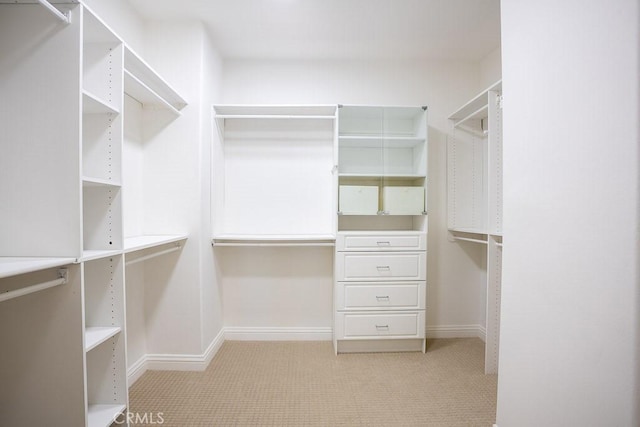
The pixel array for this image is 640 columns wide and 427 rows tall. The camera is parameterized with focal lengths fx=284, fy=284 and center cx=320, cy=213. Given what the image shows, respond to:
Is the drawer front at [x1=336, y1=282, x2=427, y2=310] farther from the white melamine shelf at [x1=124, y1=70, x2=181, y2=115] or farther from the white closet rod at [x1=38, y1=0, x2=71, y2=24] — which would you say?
the white closet rod at [x1=38, y1=0, x2=71, y2=24]

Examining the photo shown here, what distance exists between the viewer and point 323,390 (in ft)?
6.45

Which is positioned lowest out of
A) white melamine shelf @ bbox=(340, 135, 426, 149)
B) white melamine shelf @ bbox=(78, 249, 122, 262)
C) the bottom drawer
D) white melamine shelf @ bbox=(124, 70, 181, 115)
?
the bottom drawer

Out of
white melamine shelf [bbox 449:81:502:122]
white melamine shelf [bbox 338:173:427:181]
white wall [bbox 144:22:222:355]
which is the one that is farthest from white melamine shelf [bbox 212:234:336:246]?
white melamine shelf [bbox 449:81:502:122]

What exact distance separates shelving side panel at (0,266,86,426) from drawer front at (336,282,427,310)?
5.71ft

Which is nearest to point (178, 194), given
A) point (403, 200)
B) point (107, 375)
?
point (107, 375)

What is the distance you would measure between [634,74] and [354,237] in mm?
1843

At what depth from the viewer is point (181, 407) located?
70.2 inches

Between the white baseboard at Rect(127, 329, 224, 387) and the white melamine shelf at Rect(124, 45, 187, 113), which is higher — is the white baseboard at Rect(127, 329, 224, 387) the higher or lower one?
the lower one

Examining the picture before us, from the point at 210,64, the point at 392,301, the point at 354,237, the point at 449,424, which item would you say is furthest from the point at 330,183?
the point at 449,424

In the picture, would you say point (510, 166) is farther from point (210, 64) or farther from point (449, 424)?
point (210, 64)

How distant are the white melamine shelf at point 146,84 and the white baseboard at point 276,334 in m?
2.05

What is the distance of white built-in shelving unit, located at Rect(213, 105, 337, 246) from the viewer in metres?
2.80

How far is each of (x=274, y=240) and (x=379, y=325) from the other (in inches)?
46.4

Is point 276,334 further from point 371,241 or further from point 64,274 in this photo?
point 64,274
